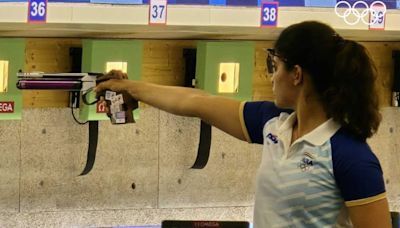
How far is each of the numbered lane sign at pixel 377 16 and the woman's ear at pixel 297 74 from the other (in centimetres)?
131

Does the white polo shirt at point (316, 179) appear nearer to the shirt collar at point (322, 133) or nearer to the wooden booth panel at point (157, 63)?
the shirt collar at point (322, 133)

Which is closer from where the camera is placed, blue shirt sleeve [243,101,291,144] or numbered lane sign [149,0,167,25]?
blue shirt sleeve [243,101,291,144]

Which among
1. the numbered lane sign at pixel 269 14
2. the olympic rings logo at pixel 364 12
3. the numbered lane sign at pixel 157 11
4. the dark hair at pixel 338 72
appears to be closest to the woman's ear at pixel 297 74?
the dark hair at pixel 338 72

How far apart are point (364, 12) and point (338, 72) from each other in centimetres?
136

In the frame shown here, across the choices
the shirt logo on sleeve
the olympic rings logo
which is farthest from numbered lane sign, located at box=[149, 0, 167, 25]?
the shirt logo on sleeve

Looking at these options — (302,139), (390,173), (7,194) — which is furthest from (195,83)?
(302,139)

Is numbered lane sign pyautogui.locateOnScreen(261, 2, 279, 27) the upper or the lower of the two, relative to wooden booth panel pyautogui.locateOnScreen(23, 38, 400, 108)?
upper

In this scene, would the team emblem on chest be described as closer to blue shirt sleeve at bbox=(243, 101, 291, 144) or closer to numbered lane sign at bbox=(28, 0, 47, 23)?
blue shirt sleeve at bbox=(243, 101, 291, 144)

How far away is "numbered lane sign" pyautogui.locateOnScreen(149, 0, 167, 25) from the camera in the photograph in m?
2.38

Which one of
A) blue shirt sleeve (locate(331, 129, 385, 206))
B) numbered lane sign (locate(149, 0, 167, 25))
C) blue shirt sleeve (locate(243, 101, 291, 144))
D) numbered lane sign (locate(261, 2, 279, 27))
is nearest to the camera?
blue shirt sleeve (locate(331, 129, 385, 206))

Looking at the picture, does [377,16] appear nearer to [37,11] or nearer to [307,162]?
[37,11]

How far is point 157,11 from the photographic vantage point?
2385mm

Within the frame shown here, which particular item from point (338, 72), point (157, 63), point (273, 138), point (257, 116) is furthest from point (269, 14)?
point (338, 72)

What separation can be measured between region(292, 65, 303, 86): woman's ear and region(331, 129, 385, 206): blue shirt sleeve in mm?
130
